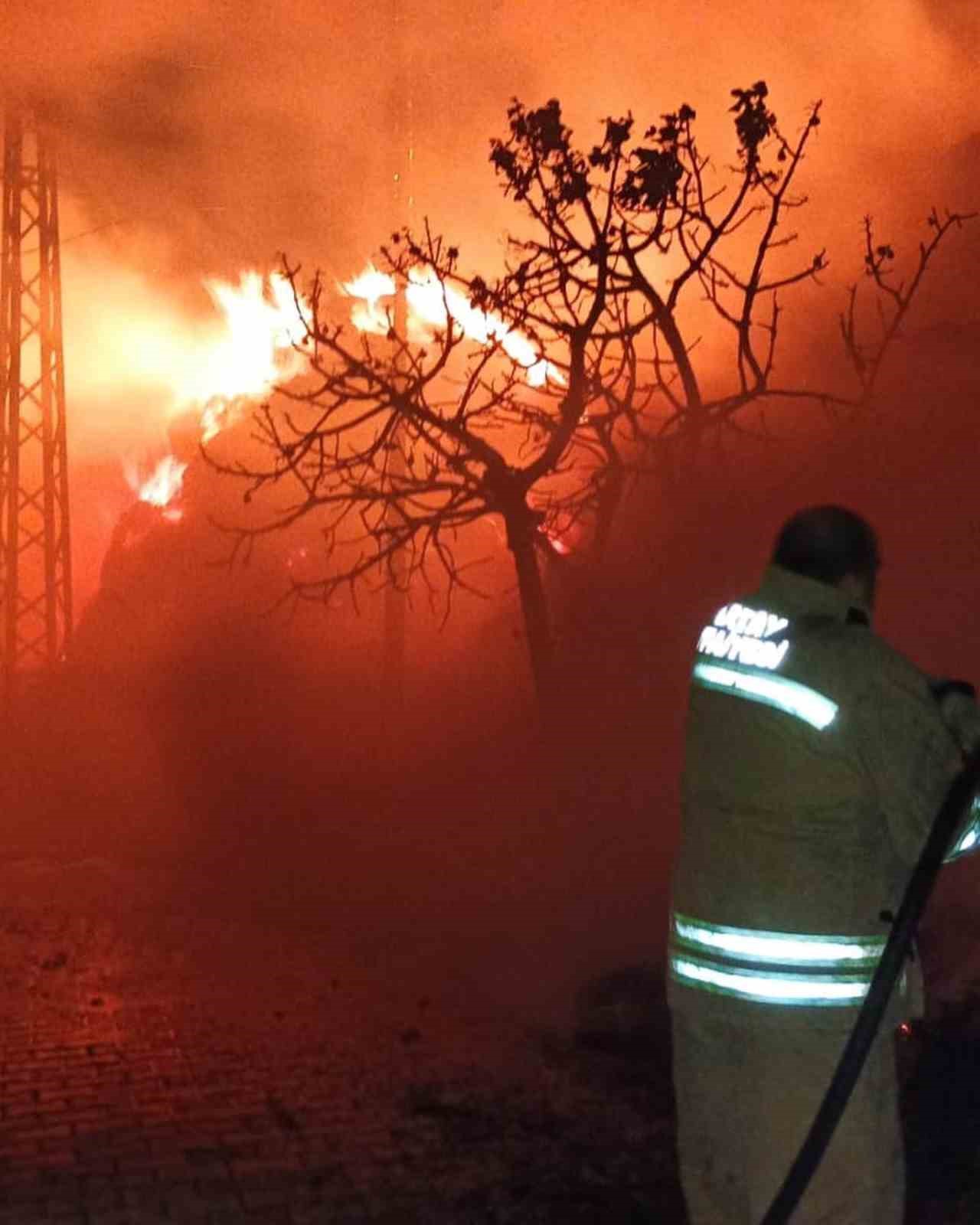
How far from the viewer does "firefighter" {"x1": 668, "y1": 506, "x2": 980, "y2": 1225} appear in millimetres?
2623

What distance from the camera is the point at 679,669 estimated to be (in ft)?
35.5

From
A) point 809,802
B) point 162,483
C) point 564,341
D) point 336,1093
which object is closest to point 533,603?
point 564,341

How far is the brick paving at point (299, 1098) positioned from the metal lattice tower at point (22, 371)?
352 inches

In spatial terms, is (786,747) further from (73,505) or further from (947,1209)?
(73,505)

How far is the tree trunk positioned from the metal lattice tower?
8.27m

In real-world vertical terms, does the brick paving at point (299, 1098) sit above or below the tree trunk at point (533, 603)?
below

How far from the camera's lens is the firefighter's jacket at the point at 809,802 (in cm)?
261

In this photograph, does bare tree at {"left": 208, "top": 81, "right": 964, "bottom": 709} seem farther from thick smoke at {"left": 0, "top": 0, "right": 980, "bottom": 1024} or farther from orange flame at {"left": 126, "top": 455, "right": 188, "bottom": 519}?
orange flame at {"left": 126, "top": 455, "right": 188, "bottom": 519}

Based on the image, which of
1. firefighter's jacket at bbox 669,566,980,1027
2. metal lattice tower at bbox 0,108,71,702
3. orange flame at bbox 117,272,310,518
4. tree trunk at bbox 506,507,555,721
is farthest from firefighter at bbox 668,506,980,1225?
metal lattice tower at bbox 0,108,71,702

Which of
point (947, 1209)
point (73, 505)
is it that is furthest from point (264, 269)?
point (947, 1209)

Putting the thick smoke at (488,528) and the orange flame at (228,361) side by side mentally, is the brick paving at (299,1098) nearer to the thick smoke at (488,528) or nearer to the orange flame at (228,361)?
the thick smoke at (488,528)

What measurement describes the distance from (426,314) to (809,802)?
355 inches

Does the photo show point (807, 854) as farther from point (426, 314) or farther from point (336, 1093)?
point (426, 314)

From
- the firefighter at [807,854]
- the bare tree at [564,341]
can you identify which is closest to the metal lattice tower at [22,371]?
the bare tree at [564,341]
